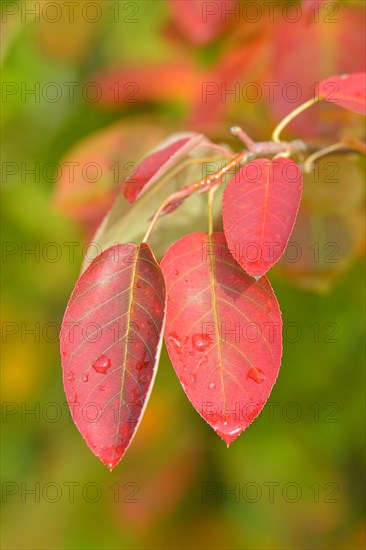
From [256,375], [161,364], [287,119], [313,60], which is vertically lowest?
[161,364]

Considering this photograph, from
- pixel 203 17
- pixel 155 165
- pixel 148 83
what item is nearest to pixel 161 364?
Answer: pixel 148 83

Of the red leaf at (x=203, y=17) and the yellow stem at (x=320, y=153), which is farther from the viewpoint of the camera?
the red leaf at (x=203, y=17)

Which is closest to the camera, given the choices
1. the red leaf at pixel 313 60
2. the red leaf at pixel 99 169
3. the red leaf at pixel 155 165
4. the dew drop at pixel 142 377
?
the dew drop at pixel 142 377

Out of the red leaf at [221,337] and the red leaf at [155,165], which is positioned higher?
the red leaf at [155,165]

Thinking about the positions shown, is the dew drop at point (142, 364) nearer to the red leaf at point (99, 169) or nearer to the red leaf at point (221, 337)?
the red leaf at point (221, 337)

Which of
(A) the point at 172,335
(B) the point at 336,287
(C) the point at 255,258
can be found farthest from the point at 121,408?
(B) the point at 336,287

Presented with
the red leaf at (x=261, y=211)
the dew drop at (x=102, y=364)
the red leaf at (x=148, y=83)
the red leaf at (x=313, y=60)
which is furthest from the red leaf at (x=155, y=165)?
the red leaf at (x=148, y=83)

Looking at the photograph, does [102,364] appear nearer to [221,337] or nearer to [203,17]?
[221,337]
